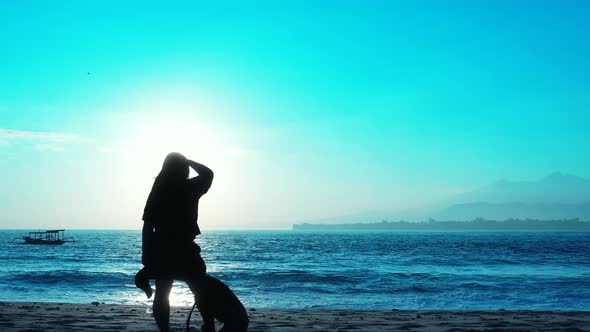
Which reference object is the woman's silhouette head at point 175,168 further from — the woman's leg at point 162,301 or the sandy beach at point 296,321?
the sandy beach at point 296,321

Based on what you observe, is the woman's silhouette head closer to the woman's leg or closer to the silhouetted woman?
the silhouetted woman

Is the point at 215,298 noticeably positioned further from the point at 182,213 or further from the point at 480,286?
the point at 480,286

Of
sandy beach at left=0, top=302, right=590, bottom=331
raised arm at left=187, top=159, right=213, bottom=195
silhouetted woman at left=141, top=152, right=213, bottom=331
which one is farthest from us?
sandy beach at left=0, top=302, right=590, bottom=331

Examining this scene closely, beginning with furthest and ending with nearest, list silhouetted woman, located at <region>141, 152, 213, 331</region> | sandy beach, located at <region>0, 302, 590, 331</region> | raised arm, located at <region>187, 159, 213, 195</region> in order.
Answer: sandy beach, located at <region>0, 302, 590, 331</region> < raised arm, located at <region>187, 159, 213, 195</region> < silhouetted woman, located at <region>141, 152, 213, 331</region>

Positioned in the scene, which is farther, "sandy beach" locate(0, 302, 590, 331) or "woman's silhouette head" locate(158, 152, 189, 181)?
"sandy beach" locate(0, 302, 590, 331)

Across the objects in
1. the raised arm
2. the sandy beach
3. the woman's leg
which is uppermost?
the raised arm

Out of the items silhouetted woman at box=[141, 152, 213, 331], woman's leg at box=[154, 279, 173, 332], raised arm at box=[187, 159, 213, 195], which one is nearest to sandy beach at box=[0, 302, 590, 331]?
woman's leg at box=[154, 279, 173, 332]

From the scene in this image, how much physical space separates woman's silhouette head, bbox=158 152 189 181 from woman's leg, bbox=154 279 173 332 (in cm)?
99

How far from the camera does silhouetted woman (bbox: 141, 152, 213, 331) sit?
16.2ft

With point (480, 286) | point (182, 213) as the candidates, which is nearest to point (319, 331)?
point (182, 213)

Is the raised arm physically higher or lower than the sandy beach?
higher

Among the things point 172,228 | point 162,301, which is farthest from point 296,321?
point 172,228

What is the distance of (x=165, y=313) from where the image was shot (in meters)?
5.12

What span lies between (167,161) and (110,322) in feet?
16.8
